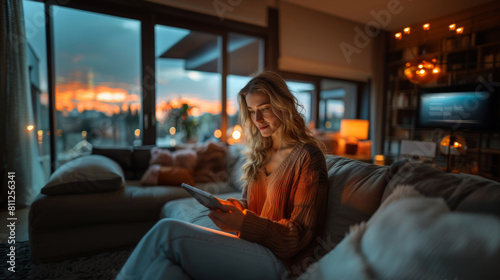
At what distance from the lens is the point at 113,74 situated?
3643 mm

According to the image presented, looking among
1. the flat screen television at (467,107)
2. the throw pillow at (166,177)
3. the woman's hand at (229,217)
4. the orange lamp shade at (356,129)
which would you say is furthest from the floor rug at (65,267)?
the orange lamp shade at (356,129)

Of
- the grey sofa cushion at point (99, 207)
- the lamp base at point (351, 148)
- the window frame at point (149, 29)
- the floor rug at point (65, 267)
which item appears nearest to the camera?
the floor rug at point (65, 267)

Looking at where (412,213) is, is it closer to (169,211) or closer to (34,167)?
(169,211)

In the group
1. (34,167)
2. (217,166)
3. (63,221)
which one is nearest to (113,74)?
(34,167)

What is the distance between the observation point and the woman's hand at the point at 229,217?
3.06 ft

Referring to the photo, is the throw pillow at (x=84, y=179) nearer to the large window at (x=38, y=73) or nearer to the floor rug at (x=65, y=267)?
the floor rug at (x=65, y=267)

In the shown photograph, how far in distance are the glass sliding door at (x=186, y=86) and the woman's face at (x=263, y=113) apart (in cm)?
264

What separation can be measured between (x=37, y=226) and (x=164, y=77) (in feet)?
9.09

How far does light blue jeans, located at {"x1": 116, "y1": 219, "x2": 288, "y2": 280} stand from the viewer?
0.81 m

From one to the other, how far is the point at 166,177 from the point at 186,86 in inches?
94.6

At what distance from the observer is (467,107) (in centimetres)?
273

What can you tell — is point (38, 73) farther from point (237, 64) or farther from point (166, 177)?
point (237, 64)

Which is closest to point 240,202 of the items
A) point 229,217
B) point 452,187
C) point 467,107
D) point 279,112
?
point 229,217

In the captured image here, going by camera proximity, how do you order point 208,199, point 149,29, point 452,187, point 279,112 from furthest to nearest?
point 149,29
point 279,112
point 208,199
point 452,187
